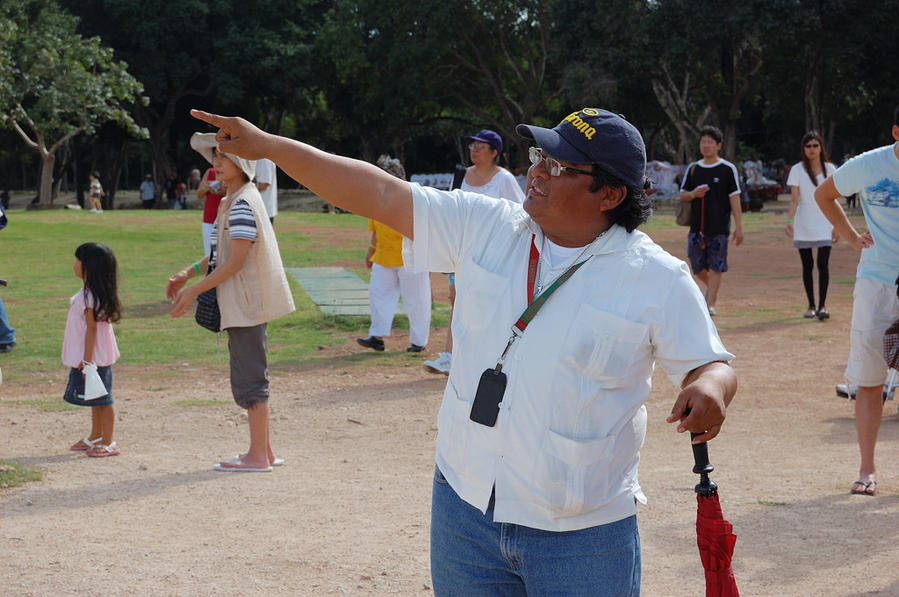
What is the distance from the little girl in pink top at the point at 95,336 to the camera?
6.75 metres

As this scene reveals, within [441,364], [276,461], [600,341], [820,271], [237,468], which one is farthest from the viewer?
[820,271]

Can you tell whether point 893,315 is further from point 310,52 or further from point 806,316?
point 310,52

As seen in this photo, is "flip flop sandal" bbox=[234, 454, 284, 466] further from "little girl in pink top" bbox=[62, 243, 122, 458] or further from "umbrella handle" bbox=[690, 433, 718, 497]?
"umbrella handle" bbox=[690, 433, 718, 497]

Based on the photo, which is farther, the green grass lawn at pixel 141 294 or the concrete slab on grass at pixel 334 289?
the concrete slab on grass at pixel 334 289

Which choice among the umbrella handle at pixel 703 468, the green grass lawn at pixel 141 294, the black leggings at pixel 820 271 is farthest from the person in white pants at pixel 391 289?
the umbrella handle at pixel 703 468

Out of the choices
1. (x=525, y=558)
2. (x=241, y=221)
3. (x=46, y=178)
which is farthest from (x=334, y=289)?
(x=46, y=178)

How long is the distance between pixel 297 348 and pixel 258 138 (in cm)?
832

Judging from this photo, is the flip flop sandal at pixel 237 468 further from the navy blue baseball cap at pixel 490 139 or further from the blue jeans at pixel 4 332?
the blue jeans at pixel 4 332

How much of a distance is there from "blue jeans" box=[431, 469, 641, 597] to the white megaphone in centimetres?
452

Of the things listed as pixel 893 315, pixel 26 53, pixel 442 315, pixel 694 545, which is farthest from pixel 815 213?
pixel 26 53

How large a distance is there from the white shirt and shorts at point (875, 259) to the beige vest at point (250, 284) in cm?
312

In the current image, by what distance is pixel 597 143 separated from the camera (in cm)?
258

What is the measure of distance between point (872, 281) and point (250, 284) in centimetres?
339

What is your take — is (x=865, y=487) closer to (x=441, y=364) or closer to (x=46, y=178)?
(x=441, y=364)
